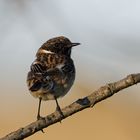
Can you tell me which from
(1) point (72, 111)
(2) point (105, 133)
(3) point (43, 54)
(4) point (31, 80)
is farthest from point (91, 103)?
(2) point (105, 133)

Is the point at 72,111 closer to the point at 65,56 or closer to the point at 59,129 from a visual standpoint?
the point at 65,56

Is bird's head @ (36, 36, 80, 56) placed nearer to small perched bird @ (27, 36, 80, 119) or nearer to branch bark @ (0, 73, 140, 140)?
small perched bird @ (27, 36, 80, 119)

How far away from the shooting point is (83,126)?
8094 mm

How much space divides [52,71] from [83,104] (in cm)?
106

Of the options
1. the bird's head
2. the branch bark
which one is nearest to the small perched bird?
the bird's head

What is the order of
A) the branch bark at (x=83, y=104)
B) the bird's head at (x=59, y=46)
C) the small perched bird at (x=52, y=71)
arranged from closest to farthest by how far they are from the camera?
the branch bark at (x=83, y=104)
the small perched bird at (x=52, y=71)
the bird's head at (x=59, y=46)

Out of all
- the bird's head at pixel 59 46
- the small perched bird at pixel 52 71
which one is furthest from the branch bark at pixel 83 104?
the bird's head at pixel 59 46

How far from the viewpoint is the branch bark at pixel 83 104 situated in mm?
3414

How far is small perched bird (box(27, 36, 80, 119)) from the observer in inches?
171

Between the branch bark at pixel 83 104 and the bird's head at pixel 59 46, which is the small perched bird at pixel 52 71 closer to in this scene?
the bird's head at pixel 59 46

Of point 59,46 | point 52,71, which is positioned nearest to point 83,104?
point 52,71

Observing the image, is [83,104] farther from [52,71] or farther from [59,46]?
[59,46]

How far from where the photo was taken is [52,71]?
4.53 m

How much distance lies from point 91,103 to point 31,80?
0.92 meters
